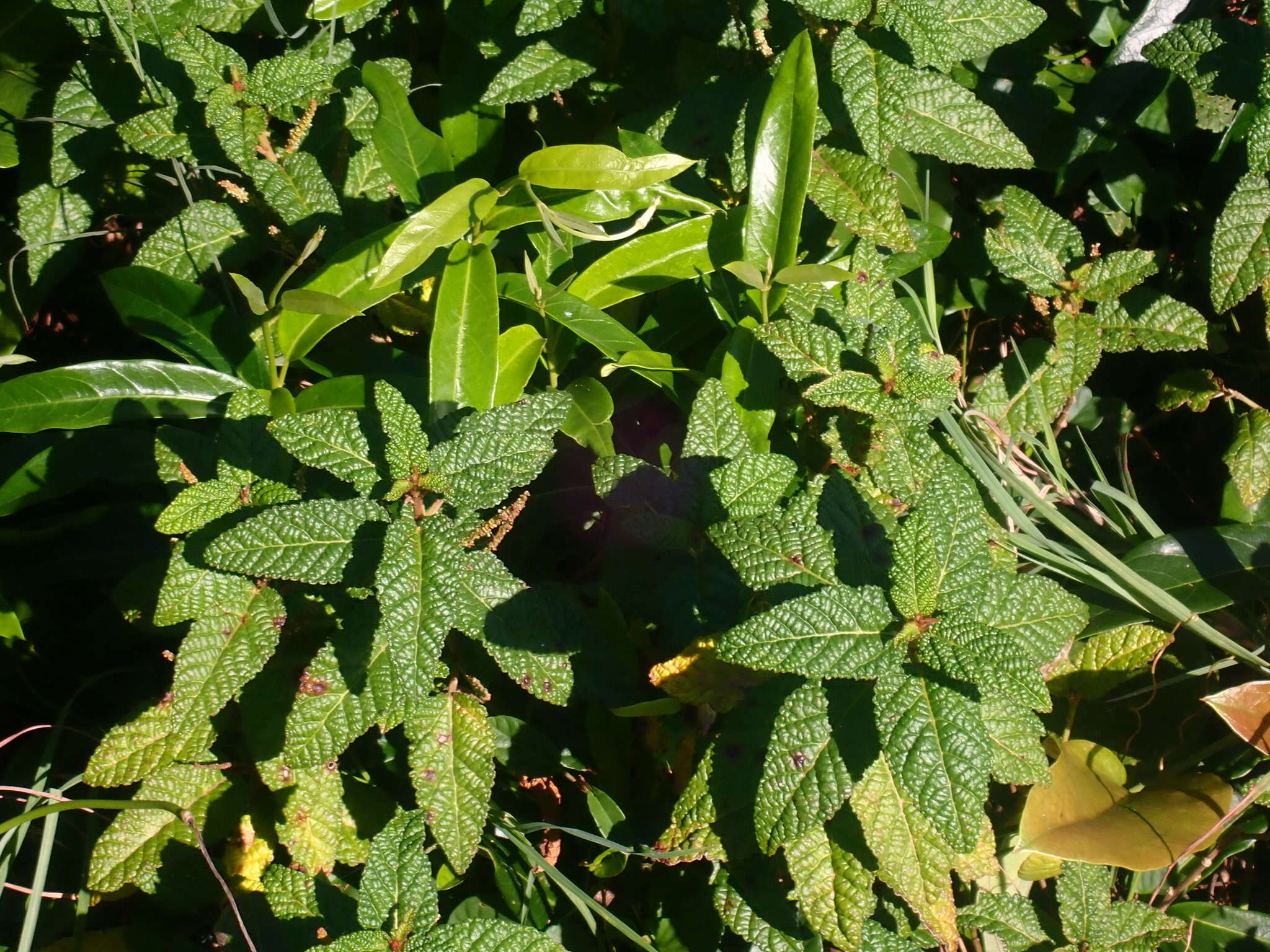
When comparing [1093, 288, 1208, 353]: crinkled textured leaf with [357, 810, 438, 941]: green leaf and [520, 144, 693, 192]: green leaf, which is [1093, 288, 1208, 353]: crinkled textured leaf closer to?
[520, 144, 693, 192]: green leaf

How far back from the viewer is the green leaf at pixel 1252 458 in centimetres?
179

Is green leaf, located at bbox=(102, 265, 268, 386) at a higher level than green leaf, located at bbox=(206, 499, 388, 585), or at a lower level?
higher

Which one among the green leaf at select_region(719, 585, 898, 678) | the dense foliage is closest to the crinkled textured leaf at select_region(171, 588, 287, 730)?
the dense foliage

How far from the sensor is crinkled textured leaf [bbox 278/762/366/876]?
1.54 meters

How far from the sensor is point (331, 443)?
52.7 inches

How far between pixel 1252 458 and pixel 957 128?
2.65ft

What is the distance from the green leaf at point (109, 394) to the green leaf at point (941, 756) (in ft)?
3.81

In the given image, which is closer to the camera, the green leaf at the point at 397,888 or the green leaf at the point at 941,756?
the green leaf at the point at 941,756

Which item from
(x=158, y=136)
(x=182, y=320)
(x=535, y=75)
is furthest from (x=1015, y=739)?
(x=158, y=136)

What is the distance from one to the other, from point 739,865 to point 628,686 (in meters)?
0.30

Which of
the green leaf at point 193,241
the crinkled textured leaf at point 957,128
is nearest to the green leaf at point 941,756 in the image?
the crinkled textured leaf at point 957,128

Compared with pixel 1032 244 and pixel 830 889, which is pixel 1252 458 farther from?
pixel 830 889

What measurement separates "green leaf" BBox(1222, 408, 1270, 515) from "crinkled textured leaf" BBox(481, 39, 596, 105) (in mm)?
1349

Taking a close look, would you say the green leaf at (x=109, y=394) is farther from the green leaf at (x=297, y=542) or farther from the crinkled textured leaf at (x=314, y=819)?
the crinkled textured leaf at (x=314, y=819)
